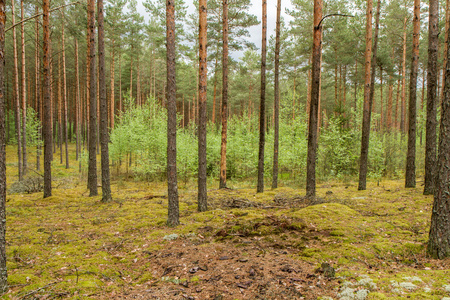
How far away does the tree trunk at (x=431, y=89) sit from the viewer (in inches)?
314

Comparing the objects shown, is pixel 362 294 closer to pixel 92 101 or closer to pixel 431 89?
pixel 431 89

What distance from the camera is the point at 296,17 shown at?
21266 mm

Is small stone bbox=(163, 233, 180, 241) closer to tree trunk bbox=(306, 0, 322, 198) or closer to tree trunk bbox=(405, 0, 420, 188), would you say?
tree trunk bbox=(306, 0, 322, 198)

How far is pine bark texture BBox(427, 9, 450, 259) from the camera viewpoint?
3947 millimetres

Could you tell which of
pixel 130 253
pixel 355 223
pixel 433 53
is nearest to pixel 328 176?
pixel 433 53

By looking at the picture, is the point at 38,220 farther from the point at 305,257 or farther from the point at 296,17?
the point at 296,17

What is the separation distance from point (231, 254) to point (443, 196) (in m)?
3.86

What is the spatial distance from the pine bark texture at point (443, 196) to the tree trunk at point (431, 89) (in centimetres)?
583

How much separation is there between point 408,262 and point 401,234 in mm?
1548

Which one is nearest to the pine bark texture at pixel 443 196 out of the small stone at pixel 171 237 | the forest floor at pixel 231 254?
the forest floor at pixel 231 254

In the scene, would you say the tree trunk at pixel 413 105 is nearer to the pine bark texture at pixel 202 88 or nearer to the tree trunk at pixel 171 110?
the pine bark texture at pixel 202 88

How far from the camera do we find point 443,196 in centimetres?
397

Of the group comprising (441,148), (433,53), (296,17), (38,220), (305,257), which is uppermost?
(296,17)

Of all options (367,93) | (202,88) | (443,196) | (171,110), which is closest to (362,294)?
(443,196)
